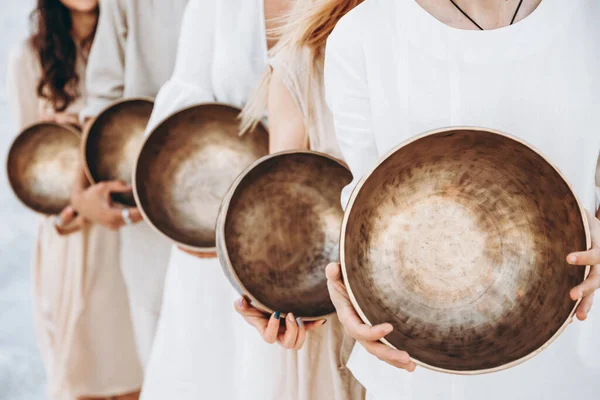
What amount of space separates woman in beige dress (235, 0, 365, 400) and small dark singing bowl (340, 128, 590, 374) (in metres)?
0.23

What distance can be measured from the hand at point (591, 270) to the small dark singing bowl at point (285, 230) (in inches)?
15.7

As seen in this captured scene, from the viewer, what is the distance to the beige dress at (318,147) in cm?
108

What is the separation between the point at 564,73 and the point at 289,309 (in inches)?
20.7

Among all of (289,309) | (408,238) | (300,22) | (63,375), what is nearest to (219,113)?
(300,22)

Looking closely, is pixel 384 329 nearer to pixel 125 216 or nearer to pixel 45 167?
pixel 125 216

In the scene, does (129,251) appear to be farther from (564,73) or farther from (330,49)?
(564,73)

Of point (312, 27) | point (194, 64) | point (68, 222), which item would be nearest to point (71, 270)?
point (68, 222)

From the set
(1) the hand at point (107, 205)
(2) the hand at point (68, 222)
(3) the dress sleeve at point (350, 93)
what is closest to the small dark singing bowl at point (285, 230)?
(3) the dress sleeve at point (350, 93)

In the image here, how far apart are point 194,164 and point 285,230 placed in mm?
345

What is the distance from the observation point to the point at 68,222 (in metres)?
1.83

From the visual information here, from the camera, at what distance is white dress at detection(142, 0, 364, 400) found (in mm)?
1196

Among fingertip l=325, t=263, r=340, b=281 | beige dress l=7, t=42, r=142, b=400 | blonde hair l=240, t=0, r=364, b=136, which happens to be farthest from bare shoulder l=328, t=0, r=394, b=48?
beige dress l=7, t=42, r=142, b=400

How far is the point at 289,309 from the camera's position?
104 centimetres

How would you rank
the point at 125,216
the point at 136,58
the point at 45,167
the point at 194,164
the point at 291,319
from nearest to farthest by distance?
the point at 291,319 < the point at 194,164 < the point at 125,216 < the point at 136,58 < the point at 45,167
